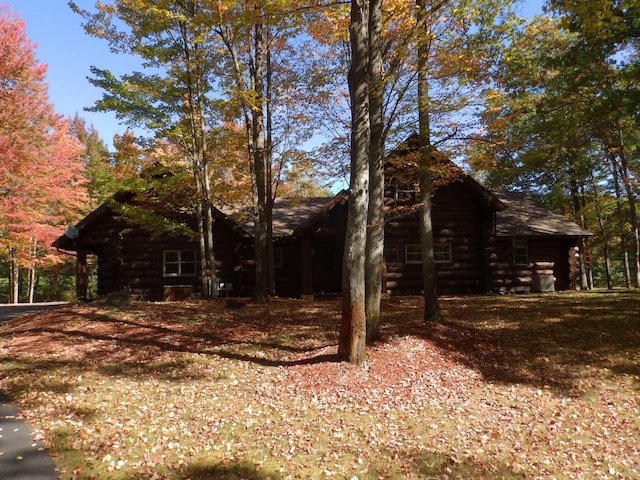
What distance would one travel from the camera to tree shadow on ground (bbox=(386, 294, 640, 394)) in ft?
30.2

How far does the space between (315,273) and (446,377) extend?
46.2 ft

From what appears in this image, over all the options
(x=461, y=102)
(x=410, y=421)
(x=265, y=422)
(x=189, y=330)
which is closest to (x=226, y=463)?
(x=265, y=422)

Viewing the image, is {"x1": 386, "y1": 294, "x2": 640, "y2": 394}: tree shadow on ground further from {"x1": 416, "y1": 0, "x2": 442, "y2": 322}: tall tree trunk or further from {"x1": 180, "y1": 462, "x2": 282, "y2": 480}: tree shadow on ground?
{"x1": 180, "y1": 462, "x2": 282, "y2": 480}: tree shadow on ground

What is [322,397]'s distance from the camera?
7332 millimetres

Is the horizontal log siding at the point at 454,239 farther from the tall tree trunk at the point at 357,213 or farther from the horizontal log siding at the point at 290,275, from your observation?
the tall tree trunk at the point at 357,213

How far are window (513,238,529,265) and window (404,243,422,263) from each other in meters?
5.82

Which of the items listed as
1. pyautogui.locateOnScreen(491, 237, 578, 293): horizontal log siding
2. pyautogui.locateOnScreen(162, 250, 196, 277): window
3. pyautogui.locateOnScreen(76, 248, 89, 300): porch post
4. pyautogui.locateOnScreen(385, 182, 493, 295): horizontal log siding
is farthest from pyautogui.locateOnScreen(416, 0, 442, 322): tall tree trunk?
pyautogui.locateOnScreen(76, 248, 89, 300): porch post

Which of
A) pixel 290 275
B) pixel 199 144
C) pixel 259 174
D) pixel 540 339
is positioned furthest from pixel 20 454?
pixel 290 275

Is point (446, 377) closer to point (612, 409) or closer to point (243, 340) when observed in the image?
point (612, 409)

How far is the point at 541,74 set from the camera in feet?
51.0

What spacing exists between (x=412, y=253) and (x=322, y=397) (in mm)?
14588

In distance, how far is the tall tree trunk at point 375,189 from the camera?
928 centimetres

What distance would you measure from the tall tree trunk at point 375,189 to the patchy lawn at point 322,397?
1024mm

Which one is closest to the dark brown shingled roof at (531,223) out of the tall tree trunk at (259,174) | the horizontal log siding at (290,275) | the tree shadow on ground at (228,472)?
the horizontal log siding at (290,275)
